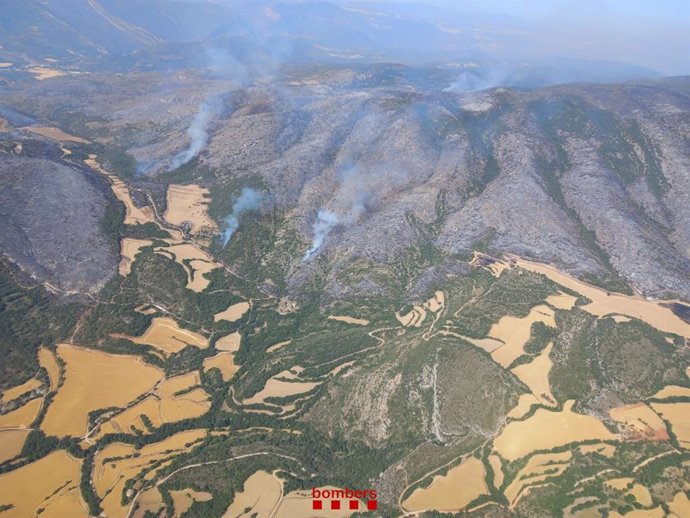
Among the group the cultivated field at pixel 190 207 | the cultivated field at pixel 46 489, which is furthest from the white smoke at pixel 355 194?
the cultivated field at pixel 46 489

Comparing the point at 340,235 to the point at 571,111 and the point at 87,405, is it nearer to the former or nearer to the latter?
the point at 87,405

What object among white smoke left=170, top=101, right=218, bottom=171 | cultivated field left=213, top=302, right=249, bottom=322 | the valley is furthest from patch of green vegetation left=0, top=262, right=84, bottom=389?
white smoke left=170, top=101, right=218, bottom=171

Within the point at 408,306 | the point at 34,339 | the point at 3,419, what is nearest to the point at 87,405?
the point at 3,419

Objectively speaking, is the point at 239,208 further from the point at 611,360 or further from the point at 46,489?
the point at 611,360

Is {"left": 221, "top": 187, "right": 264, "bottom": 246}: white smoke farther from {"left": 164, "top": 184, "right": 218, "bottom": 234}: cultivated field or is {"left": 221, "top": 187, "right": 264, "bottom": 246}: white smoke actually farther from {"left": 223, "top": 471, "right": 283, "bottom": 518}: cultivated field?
{"left": 223, "top": 471, "right": 283, "bottom": 518}: cultivated field

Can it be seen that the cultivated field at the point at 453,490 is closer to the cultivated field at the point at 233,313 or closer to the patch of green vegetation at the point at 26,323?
the cultivated field at the point at 233,313

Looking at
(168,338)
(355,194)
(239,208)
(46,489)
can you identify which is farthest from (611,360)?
(239,208)
